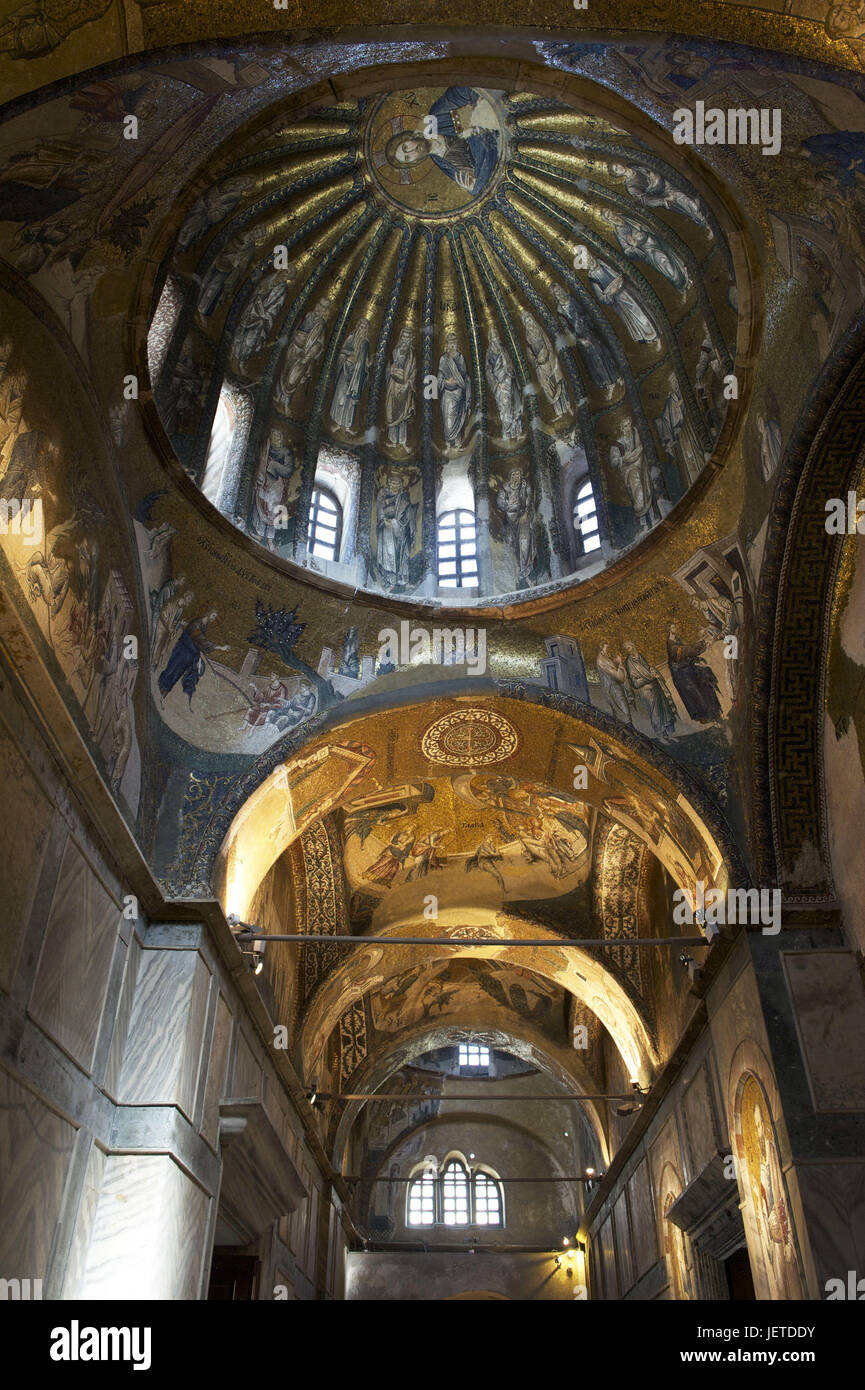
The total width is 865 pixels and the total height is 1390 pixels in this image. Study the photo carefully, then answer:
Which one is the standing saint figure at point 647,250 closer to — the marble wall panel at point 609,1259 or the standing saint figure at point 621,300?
the standing saint figure at point 621,300

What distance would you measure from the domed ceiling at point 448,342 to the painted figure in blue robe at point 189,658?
1.60 m

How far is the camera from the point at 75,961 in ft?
27.8

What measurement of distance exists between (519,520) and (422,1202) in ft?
69.3

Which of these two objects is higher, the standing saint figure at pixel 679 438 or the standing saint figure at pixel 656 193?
the standing saint figure at pixel 656 193

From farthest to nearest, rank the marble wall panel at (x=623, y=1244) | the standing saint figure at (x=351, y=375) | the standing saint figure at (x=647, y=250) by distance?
the marble wall panel at (x=623, y=1244), the standing saint figure at (x=351, y=375), the standing saint figure at (x=647, y=250)

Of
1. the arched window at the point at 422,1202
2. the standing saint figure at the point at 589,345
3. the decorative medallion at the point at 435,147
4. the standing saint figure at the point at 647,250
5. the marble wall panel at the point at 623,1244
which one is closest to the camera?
the standing saint figure at the point at 647,250

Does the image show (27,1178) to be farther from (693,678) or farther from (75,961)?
(693,678)

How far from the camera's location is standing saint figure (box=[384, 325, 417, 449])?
14.4 meters

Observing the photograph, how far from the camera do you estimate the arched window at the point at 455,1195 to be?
1072 inches

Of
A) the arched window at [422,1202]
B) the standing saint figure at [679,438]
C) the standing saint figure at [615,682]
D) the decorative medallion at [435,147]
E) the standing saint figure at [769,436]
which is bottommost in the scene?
the arched window at [422,1202]

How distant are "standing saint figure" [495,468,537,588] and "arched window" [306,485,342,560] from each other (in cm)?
235

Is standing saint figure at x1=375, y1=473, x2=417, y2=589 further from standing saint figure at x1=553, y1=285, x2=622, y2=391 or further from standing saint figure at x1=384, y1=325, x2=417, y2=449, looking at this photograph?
standing saint figure at x1=553, y1=285, x2=622, y2=391

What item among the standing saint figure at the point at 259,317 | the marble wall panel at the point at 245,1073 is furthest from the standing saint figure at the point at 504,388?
the marble wall panel at the point at 245,1073

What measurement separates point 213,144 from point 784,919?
9.22 metres
